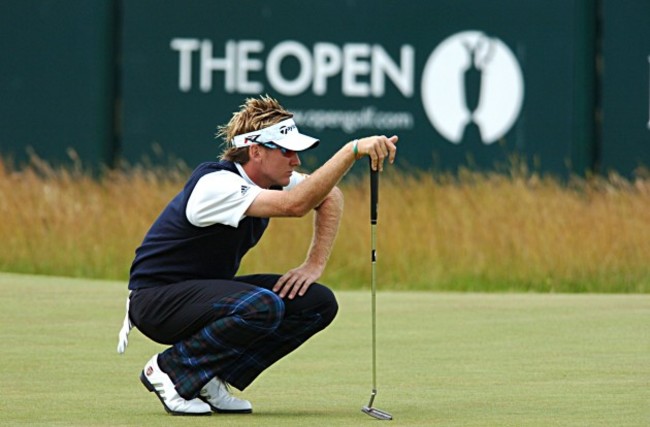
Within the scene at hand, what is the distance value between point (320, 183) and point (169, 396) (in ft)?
3.51

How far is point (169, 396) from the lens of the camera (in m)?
6.61

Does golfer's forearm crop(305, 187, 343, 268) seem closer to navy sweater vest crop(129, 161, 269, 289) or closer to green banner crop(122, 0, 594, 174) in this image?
navy sweater vest crop(129, 161, 269, 289)

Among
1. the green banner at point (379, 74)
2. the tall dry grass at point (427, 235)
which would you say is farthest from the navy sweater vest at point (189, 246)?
the green banner at point (379, 74)

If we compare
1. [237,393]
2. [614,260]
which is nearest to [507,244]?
[614,260]

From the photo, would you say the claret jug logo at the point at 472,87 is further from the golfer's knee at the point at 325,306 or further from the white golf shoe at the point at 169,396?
the white golf shoe at the point at 169,396

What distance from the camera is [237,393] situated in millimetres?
7543

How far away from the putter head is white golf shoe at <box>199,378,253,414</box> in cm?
47

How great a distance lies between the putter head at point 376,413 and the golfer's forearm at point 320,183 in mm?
846

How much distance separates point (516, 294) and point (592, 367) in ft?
13.9

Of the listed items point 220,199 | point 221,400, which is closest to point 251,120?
point 220,199

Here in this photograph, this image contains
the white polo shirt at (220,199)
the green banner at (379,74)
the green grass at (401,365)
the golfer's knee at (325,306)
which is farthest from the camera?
the green banner at (379,74)

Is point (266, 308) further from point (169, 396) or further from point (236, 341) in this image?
point (169, 396)

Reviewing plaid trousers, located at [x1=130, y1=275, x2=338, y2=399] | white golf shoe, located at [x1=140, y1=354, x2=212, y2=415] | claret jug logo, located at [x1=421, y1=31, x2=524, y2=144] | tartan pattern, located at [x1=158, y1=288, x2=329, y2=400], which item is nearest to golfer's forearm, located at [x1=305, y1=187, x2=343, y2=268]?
plaid trousers, located at [x1=130, y1=275, x2=338, y2=399]

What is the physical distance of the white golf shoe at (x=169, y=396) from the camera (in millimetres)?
6605
